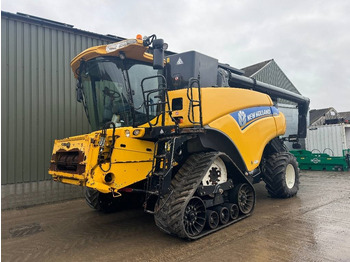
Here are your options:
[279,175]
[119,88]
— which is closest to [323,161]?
[279,175]

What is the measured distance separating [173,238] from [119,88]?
8.48ft

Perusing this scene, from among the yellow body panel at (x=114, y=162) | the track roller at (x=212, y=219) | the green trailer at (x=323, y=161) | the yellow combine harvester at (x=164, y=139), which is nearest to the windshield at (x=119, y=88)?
the yellow combine harvester at (x=164, y=139)

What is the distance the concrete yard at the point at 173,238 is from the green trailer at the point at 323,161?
684 cm

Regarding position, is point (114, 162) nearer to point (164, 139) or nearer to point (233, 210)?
point (164, 139)

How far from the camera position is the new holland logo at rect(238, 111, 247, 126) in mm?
5516

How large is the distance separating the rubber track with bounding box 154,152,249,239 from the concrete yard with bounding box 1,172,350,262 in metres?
0.30

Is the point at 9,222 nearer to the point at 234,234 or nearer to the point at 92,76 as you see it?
the point at 92,76

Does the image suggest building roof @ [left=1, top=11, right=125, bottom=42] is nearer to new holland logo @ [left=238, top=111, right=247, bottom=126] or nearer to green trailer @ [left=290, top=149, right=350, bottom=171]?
new holland logo @ [left=238, top=111, right=247, bottom=126]

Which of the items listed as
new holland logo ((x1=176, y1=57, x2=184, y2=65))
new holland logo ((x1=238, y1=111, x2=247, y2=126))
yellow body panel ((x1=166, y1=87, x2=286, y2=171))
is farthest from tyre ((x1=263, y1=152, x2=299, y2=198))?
new holland logo ((x1=176, y1=57, x2=184, y2=65))

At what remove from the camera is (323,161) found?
1284 centimetres

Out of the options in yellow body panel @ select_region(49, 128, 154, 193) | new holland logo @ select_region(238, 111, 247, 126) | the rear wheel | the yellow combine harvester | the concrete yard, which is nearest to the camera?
the concrete yard

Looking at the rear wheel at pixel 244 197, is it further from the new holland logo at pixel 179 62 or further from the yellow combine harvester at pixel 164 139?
the new holland logo at pixel 179 62

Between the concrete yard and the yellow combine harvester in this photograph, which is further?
the yellow combine harvester

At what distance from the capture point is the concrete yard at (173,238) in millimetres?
3783
